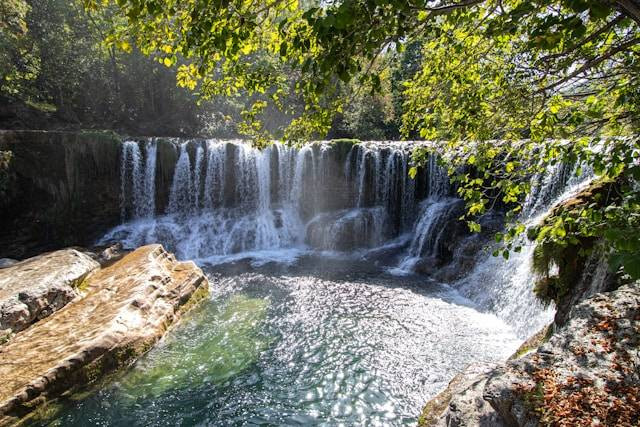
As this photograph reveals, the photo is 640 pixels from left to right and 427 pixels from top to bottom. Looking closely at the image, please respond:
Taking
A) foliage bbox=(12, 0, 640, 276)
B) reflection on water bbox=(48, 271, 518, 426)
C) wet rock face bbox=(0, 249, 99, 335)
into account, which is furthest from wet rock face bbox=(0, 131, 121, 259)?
foliage bbox=(12, 0, 640, 276)

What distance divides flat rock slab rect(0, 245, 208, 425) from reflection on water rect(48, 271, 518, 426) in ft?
1.60

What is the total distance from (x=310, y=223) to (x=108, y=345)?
12596 millimetres

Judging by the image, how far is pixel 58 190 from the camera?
18.5 meters

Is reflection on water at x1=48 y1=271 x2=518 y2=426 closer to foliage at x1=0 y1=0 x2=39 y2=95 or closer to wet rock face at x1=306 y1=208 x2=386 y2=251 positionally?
wet rock face at x1=306 y1=208 x2=386 y2=251

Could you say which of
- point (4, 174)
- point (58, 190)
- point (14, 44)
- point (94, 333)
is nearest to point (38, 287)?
point (94, 333)

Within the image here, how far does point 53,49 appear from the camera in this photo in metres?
26.9

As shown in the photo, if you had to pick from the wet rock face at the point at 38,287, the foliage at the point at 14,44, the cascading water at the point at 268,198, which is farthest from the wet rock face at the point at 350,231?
the foliage at the point at 14,44

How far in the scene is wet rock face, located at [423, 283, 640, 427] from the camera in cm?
286

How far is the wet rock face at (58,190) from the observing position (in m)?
17.5

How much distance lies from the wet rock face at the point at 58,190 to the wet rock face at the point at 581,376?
19.7 m

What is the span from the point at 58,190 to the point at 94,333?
1389 cm

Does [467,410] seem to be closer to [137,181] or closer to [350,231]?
[350,231]

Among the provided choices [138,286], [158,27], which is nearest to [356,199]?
[138,286]

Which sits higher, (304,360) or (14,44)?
(14,44)
